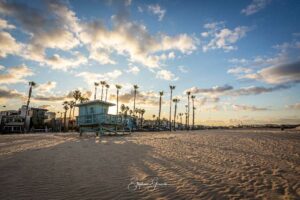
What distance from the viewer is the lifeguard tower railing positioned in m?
26.8

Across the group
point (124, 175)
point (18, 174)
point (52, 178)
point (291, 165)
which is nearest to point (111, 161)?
point (124, 175)

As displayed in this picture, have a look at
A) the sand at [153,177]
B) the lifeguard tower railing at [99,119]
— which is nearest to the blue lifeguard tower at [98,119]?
the lifeguard tower railing at [99,119]

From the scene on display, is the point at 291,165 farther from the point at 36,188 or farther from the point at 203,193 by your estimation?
the point at 36,188

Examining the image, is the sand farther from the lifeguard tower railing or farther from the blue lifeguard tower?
the blue lifeguard tower

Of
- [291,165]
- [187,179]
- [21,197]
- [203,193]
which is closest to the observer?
[21,197]

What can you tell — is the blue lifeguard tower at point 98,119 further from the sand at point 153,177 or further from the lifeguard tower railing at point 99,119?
the sand at point 153,177

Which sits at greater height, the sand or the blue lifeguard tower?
the blue lifeguard tower

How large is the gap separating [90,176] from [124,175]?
A: 1291 mm

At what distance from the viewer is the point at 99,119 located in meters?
27.0

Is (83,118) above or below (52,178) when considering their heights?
above

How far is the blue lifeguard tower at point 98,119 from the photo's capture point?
27034mm

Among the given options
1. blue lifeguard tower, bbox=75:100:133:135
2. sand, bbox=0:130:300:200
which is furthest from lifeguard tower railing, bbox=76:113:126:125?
sand, bbox=0:130:300:200

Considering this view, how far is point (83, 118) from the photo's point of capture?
29.3 meters

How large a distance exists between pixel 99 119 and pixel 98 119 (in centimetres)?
15
